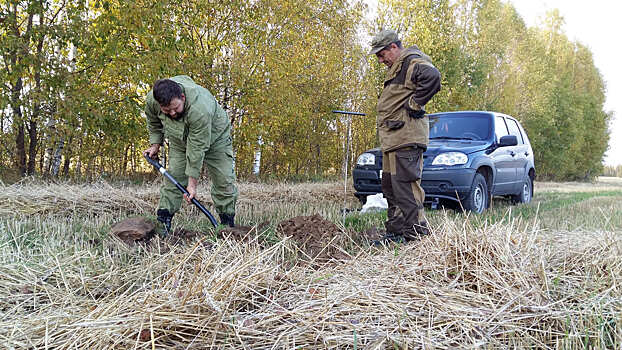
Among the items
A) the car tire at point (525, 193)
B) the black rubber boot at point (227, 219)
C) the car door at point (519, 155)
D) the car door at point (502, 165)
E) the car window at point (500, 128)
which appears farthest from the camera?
the car tire at point (525, 193)

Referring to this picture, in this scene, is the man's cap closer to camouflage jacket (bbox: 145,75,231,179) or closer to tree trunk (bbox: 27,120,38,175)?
camouflage jacket (bbox: 145,75,231,179)

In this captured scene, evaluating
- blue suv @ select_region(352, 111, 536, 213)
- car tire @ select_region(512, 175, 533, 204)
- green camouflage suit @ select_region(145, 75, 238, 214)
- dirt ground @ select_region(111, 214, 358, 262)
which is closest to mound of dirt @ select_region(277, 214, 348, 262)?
dirt ground @ select_region(111, 214, 358, 262)

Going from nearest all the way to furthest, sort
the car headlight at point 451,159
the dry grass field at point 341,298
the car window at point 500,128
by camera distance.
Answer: the dry grass field at point 341,298 → the car headlight at point 451,159 → the car window at point 500,128

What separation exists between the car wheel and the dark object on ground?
13.6 feet

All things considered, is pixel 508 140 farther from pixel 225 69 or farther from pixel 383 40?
pixel 225 69

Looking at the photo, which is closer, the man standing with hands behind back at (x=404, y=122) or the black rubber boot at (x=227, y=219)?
the man standing with hands behind back at (x=404, y=122)

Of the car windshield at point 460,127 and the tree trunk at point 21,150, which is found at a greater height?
the car windshield at point 460,127

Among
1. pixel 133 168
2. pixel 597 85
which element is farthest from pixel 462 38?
pixel 597 85

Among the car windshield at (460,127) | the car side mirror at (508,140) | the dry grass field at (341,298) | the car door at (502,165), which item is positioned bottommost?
the dry grass field at (341,298)

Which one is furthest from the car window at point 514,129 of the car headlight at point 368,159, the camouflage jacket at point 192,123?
the camouflage jacket at point 192,123

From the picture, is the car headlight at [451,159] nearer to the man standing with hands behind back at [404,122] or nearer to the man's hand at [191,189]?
the man standing with hands behind back at [404,122]

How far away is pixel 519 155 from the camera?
26.1 ft

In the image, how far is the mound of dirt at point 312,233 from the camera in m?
3.76

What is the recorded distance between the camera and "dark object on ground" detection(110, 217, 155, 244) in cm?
387
